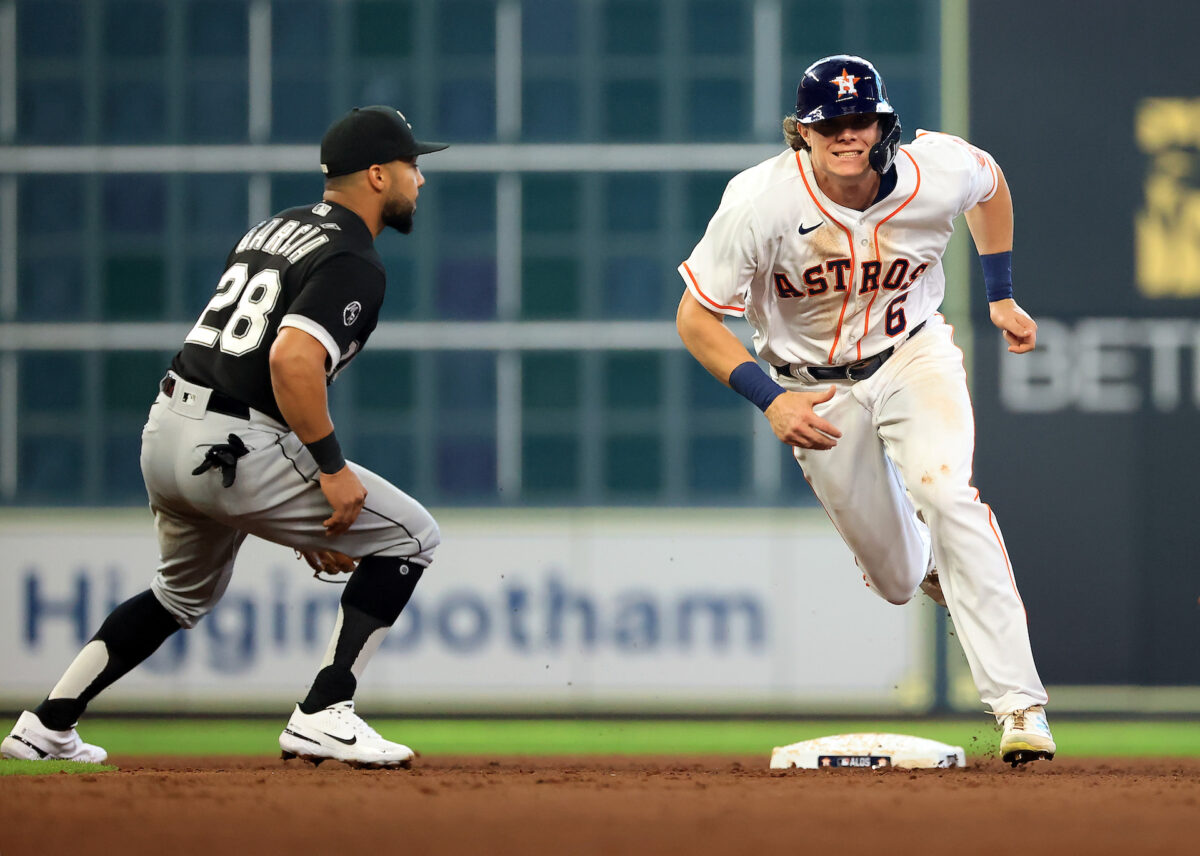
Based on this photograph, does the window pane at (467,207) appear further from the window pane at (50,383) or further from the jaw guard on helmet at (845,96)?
the jaw guard on helmet at (845,96)

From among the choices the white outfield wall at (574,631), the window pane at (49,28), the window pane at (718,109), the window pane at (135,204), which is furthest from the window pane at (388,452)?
the window pane at (49,28)

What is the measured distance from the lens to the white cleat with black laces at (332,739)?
392cm

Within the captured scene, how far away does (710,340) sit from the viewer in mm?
3971

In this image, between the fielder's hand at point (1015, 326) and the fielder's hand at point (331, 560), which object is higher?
the fielder's hand at point (1015, 326)

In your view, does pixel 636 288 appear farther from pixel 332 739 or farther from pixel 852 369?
pixel 332 739

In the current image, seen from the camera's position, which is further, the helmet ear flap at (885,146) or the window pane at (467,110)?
the window pane at (467,110)

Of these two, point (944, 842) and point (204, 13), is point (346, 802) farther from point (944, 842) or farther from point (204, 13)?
point (204, 13)

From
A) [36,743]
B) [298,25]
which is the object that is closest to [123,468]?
[298,25]

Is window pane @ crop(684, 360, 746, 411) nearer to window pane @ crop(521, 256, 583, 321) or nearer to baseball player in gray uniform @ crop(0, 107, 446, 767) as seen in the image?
window pane @ crop(521, 256, 583, 321)

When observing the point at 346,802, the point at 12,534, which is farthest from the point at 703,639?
the point at 346,802

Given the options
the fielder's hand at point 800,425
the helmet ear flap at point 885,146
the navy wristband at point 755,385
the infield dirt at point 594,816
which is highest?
the helmet ear flap at point 885,146

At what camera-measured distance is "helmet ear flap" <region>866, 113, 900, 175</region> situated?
3.92 meters

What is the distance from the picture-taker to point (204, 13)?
326 inches

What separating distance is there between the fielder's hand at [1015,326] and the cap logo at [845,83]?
2.59 feet
